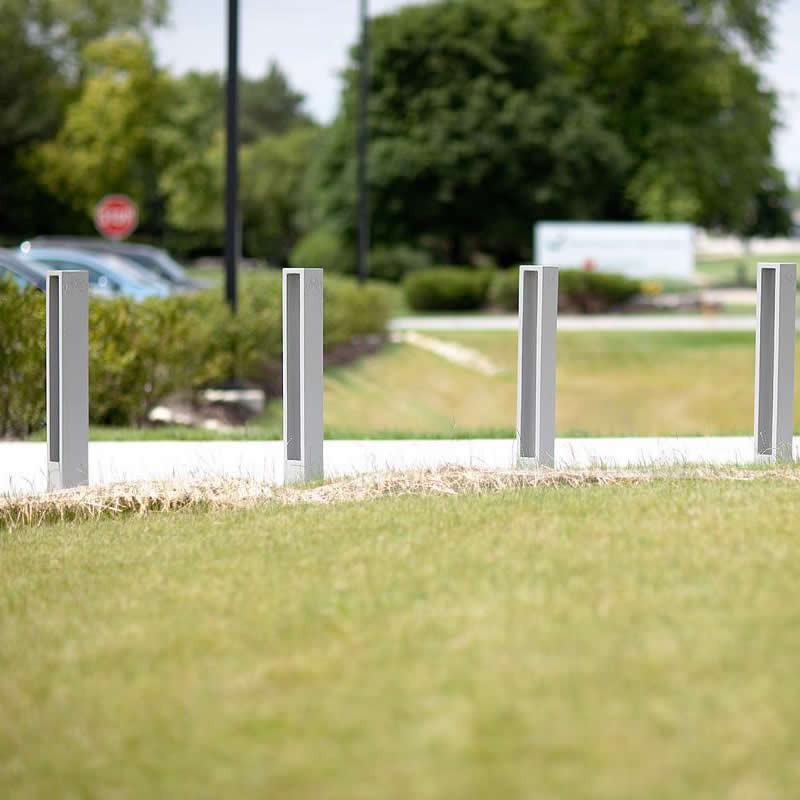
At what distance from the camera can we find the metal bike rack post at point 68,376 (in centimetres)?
802

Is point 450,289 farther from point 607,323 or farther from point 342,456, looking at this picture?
point 342,456

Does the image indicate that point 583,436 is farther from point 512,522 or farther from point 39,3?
point 39,3

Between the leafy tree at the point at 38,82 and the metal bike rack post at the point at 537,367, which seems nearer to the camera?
the metal bike rack post at the point at 537,367

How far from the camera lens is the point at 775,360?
8.55m

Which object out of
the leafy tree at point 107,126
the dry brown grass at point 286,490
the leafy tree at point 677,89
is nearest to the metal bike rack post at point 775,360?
the dry brown grass at point 286,490

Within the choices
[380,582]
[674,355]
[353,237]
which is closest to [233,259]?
[674,355]

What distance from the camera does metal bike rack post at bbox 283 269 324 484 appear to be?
7961 millimetres

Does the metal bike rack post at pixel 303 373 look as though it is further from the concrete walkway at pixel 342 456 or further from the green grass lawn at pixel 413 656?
the green grass lawn at pixel 413 656

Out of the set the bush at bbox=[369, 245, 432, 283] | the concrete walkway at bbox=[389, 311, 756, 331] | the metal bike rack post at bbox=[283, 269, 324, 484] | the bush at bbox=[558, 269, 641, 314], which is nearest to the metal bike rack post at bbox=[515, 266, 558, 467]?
the metal bike rack post at bbox=[283, 269, 324, 484]

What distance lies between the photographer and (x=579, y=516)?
6645mm

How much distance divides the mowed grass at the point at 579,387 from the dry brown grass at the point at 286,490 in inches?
300

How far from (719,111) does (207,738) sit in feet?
166

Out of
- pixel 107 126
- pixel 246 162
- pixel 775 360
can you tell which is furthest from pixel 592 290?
pixel 246 162

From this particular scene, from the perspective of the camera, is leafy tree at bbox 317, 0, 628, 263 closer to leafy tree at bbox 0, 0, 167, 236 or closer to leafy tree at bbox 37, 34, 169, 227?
leafy tree at bbox 37, 34, 169, 227
